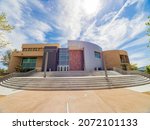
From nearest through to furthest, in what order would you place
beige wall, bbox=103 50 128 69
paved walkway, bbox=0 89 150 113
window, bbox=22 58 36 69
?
paved walkway, bbox=0 89 150 113 < window, bbox=22 58 36 69 < beige wall, bbox=103 50 128 69

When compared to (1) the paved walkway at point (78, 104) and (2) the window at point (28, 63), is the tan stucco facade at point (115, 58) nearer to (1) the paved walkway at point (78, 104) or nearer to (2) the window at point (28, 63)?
(2) the window at point (28, 63)

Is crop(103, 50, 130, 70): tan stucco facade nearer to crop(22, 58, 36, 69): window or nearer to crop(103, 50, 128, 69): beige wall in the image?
crop(103, 50, 128, 69): beige wall

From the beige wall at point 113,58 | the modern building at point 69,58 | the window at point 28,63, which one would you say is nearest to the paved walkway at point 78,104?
the modern building at point 69,58

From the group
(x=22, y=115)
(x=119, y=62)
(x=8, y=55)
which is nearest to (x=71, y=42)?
(x=119, y=62)

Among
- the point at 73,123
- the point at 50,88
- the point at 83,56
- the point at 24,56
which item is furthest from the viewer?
the point at 24,56

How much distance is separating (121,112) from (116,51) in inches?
1560

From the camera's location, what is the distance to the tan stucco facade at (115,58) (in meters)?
38.4

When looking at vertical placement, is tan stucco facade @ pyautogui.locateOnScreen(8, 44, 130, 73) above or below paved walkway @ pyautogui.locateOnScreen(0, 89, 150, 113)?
above

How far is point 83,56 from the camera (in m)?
30.0

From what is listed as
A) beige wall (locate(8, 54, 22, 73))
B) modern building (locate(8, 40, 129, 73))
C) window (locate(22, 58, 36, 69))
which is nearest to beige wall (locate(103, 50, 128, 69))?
modern building (locate(8, 40, 129, 73))

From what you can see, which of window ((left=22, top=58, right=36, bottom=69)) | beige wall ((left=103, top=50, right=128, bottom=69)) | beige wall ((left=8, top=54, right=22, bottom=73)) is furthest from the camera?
beige wall ((left=103, top=50, right=128, bottom=69))

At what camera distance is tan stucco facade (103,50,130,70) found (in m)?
38.4

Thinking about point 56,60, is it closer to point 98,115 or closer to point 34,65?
point 34,65

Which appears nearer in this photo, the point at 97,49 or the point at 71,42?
the point at 71,42
